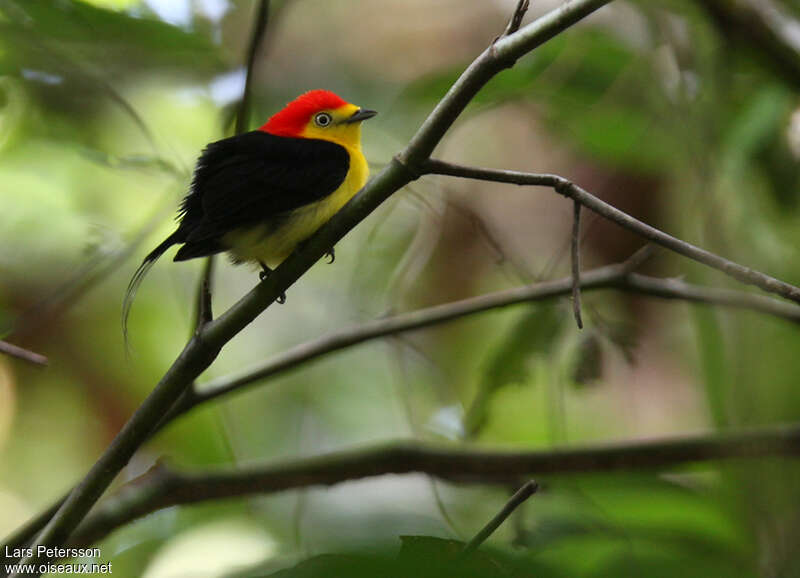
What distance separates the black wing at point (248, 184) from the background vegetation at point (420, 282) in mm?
91

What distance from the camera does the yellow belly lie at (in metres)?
2.08

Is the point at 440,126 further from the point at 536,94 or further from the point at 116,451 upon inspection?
the point at 536,94

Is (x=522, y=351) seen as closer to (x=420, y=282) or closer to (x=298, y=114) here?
(x=298, y=114)

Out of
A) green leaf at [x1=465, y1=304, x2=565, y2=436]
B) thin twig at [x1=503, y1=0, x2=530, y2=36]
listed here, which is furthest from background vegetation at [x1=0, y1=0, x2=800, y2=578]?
thin twig at [x1=503, y1=0, x2=530, y2=36]

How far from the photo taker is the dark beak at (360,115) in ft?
8.01

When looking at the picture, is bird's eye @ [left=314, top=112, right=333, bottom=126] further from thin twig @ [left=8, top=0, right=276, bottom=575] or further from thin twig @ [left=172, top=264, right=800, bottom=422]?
thin twig @ [left=8, top=0, right=276, bottom=575]

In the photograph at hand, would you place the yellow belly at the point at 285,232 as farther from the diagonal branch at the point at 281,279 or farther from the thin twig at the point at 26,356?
the thin twig at the point at 26,356

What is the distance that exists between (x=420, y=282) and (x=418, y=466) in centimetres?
194

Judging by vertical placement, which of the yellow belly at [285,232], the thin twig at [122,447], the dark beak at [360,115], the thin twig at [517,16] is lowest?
the thin twig at [122,447]

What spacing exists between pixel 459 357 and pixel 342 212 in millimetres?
2735

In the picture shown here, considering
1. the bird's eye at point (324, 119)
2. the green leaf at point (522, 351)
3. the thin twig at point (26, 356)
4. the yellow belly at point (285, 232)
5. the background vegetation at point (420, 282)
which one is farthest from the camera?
the bird's eye at point (324, 119)

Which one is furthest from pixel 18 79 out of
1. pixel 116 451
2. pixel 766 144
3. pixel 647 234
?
pixel 766 144

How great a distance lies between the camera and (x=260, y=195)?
6.84 feet

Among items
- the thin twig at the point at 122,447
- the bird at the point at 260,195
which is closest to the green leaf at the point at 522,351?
the bird at the point at 260,195
